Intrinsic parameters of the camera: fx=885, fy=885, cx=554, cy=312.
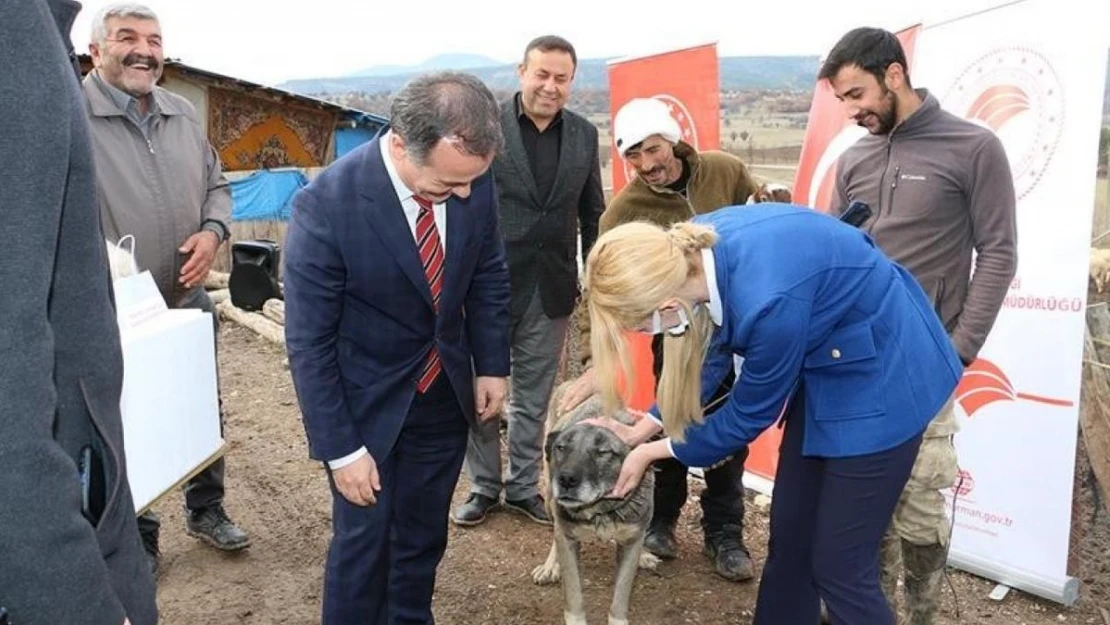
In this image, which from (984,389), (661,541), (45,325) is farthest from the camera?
(661,541)

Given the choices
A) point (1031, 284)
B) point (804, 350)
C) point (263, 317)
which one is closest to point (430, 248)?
point (804, 350)

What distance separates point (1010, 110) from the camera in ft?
13.3

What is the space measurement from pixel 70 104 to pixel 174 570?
3.75m

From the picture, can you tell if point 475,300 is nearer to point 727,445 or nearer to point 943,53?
point 727,445

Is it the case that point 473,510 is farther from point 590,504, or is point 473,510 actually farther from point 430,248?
point 430,248

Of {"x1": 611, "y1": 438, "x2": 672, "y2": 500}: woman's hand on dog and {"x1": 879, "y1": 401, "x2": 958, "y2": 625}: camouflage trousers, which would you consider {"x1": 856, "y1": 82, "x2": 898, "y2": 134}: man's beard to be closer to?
{"x1": 879, "y1": 401, "x2": 958, "y2": 625}: camouflage trousers

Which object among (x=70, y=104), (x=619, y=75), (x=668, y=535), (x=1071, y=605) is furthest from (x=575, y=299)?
(x=70, y=104)

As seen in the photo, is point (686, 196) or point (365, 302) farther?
point (686, 196)

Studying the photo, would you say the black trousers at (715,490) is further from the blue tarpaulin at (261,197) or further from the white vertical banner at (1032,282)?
the blue tarpaulin at (261,197)

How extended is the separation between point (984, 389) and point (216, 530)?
3856 millimetres

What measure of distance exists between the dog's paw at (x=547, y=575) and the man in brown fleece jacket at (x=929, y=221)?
62.2 inches

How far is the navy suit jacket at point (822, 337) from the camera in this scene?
2.40 metres

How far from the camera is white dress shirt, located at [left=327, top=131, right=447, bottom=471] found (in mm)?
2766

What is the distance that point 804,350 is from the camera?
8.11 ft
